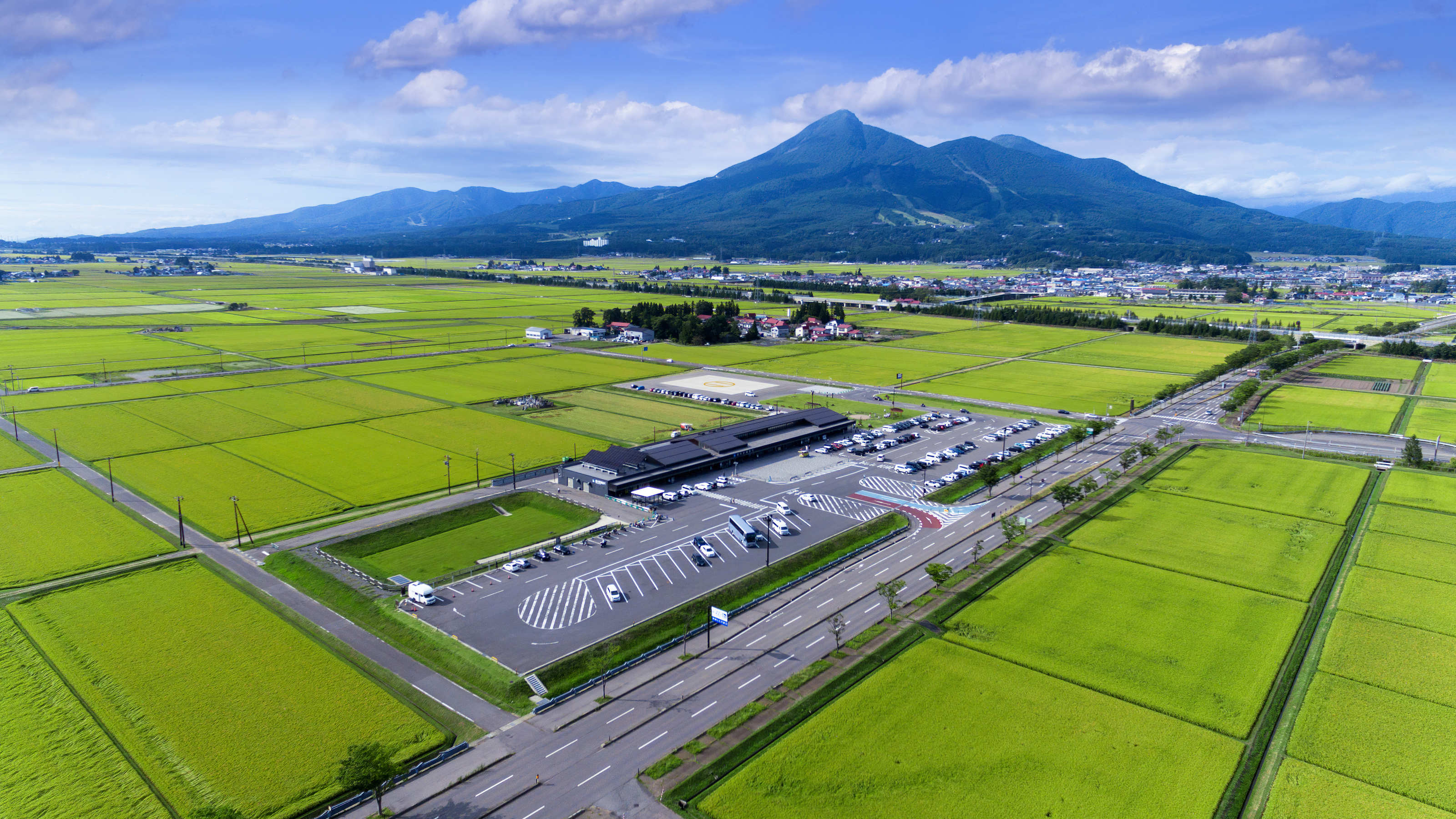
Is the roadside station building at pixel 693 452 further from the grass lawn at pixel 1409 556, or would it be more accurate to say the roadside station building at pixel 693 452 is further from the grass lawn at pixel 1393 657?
the grass lawn at pixel 1393 657

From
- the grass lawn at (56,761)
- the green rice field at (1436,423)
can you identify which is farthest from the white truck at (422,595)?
the green rice field at (1436,423)

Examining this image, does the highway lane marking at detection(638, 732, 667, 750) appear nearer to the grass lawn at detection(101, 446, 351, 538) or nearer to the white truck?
the white truck

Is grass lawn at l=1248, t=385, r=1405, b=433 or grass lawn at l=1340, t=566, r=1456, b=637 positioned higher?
grass lawn at l=1248, t=385, r=1405, b=433

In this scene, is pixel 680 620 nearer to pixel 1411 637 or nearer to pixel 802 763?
pixel 802 763

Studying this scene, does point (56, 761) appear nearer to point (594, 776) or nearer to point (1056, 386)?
point (594, 776)

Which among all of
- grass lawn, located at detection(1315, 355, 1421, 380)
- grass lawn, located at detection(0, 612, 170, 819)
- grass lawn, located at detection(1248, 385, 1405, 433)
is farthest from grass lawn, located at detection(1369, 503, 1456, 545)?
grass lawn, located at detection(0, 612, 170, 819)

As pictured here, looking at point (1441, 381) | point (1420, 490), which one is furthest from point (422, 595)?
point (1441, 381)
